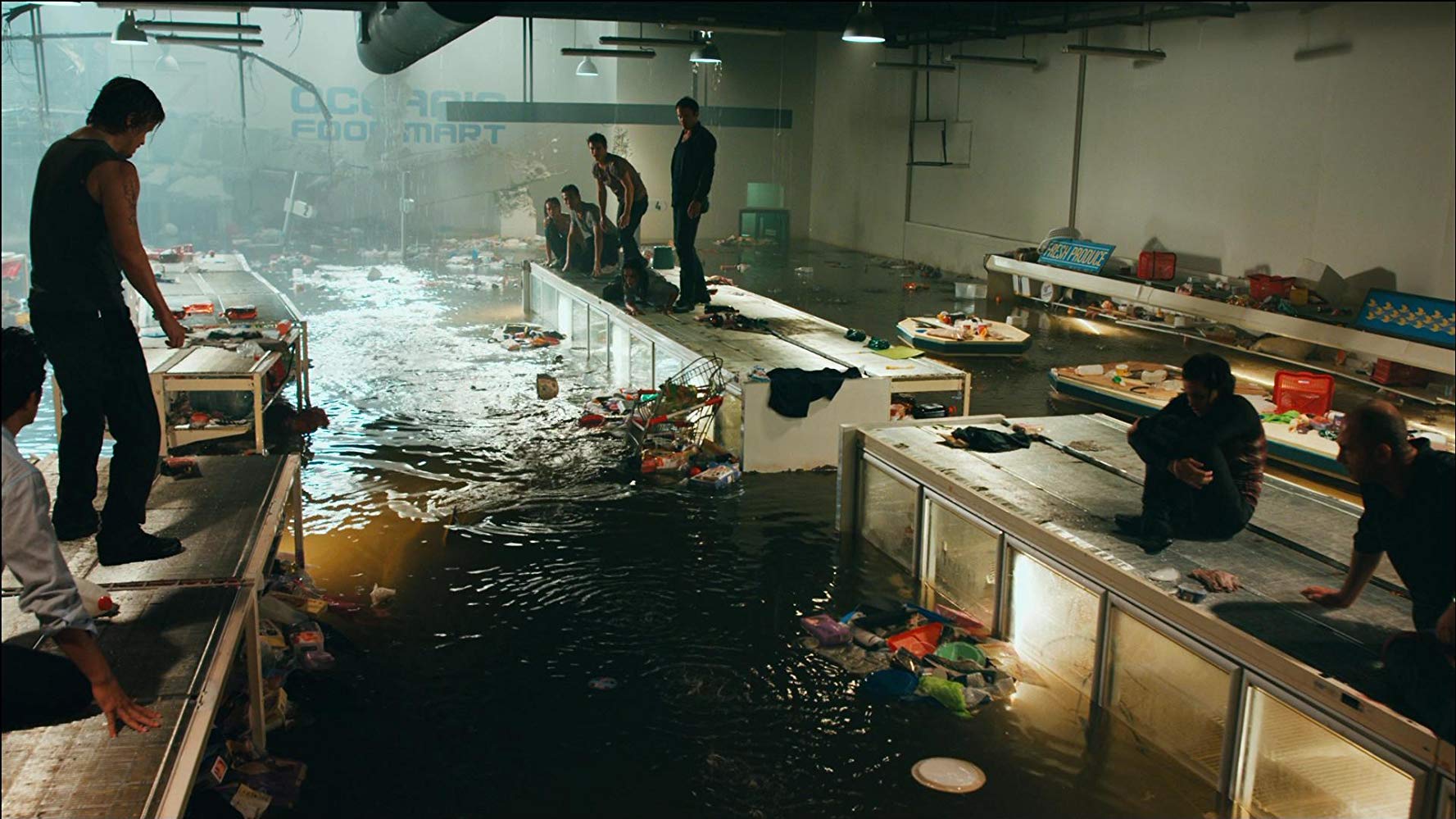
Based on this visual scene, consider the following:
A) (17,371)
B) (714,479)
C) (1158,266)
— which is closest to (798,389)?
(714,479)

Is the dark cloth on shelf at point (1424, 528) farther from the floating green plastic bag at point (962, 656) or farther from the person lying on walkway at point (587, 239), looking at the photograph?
the person lying on walkway at point (587, 239)

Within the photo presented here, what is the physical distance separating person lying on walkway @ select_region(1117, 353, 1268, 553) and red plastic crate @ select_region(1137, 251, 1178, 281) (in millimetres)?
8438

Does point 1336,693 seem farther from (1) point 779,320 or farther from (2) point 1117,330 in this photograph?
(2) point 1117,330

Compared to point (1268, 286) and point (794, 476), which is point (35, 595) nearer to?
point (794, 476)

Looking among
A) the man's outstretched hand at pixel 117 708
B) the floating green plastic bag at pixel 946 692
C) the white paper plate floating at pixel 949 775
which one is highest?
the man's outstretched hand at pixel 117 708

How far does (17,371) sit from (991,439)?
4541 millimetres

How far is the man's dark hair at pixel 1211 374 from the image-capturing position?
4473 mm

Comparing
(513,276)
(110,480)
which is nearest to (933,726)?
(110,480)

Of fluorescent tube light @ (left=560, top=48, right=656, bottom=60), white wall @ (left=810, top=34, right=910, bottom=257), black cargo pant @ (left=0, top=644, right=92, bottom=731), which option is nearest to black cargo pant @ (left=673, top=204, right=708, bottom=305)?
fluorescent tube light @ (left=560, top=48, right=656, bottom=60)

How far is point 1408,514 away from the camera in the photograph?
349 cm

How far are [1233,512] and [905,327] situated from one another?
25.1 ft

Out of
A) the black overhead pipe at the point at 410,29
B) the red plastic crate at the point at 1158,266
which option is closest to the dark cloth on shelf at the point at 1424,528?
the black overhead pipe at the point at 410,29

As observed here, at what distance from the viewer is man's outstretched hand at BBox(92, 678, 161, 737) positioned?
8.21 feet

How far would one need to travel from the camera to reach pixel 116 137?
3.61 m
